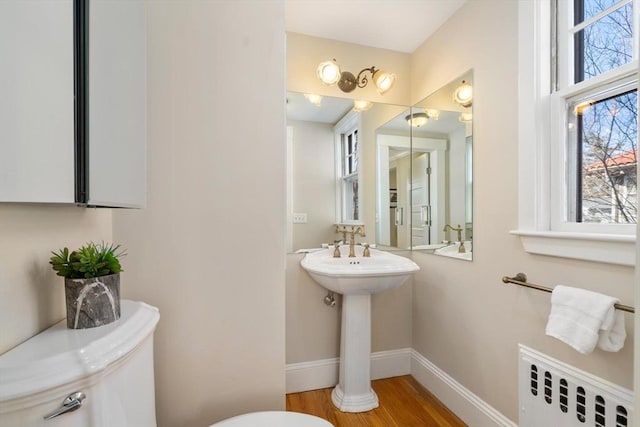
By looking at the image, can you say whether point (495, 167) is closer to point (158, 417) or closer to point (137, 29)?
point (137, 29)

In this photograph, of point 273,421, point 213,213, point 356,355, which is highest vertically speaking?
point 213,213

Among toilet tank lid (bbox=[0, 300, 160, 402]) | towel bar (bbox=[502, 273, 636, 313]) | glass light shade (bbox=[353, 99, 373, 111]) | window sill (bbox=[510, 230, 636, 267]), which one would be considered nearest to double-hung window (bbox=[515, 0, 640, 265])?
window sill (bbox=[510, 230, 636, 267])

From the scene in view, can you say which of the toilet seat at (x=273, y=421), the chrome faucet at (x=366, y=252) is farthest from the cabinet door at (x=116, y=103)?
the chrome faucet at (x=366, y=252)

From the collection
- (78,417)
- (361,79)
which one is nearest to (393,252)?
(361,79)

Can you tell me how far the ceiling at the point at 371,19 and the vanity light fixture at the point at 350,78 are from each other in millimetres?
197

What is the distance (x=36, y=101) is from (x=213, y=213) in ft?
1.87

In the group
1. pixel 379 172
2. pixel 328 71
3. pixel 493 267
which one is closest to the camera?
pixel 493 267

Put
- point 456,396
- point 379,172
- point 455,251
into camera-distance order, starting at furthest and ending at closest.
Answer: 1. point 379,172
2. point 455,251
3. point 456,396

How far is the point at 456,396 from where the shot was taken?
1.63 metres

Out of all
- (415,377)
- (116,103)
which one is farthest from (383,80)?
(415,377)

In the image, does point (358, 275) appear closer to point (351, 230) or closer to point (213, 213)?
point (351, 230)

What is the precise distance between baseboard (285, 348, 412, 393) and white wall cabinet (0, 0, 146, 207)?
4.87 feet

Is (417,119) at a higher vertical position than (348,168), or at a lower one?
higher

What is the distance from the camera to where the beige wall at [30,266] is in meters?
0.59
